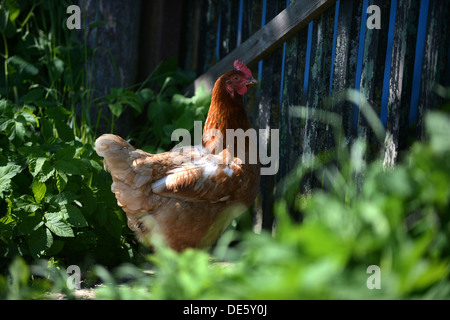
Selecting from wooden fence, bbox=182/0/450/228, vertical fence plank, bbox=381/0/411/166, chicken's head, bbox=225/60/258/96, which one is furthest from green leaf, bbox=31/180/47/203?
vertical fence plank, bbox=381/0/411/166

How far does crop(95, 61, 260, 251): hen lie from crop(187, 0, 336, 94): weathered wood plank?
71 cm

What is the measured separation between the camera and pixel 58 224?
273 centimetres

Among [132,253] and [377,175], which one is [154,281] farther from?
[132,253]

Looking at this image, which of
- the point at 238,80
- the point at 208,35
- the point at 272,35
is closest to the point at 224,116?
the point at 238,80

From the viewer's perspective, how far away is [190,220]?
286 centimetres

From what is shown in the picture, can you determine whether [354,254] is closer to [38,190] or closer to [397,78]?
[397,78]

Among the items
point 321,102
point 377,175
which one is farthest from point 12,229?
point 377,175

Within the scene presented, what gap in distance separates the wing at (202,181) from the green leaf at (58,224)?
0.50 meters

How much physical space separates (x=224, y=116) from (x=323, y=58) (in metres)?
0.69

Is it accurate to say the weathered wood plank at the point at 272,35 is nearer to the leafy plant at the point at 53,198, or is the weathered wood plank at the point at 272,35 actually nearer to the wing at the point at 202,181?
the wing at the point at 202,181

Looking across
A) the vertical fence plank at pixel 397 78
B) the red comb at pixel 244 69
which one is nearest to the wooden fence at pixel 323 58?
the vertical fence plank at pixel 397 78

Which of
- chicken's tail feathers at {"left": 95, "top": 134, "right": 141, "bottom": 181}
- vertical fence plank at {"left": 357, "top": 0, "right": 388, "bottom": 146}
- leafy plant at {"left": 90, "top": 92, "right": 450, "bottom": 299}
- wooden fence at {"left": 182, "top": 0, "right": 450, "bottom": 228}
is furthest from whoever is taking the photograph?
chicken's tail feathers at {"left": 95, "top": 134, "right": 141, "bottom": 181}

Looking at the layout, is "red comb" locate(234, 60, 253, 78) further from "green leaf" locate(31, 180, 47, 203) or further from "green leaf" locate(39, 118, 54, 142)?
"green leaf" locate(31, 180, 47, 203)

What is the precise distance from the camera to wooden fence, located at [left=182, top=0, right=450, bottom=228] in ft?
8.15
